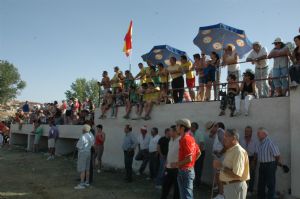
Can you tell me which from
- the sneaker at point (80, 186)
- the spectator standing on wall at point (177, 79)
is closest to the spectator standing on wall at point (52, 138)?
the sneaker at point (80, 186)

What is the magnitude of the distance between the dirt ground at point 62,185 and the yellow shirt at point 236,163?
373 centimetres

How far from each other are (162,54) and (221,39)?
10.8 feet

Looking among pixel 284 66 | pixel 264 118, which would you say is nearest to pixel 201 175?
pixel 264 118

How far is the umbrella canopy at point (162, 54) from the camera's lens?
46.7ft

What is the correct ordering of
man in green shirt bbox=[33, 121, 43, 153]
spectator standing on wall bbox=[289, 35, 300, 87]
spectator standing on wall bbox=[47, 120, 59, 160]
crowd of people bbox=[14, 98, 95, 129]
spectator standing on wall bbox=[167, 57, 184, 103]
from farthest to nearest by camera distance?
man in green shirt bbox=[33, 121, 43, 153], crowd of people bbox=[14, 98, 95, 129], spectator standing on wall bbox=[47, 120, 59, 160], spectator standing on wall bbox=[167, 57, 184, 103], spectator standing on wall bbox=[289, 35, 300, 87]

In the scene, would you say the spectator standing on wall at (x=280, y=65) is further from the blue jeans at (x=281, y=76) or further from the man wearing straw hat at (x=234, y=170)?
the man wearing straw hat at (x=234, y=170)

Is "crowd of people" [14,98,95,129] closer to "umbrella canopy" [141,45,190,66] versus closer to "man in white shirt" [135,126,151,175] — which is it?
"umbrella canopy" [141,45,190,66]

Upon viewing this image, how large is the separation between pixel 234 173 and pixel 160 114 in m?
7.20

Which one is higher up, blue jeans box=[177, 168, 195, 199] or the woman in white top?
the woman in white top

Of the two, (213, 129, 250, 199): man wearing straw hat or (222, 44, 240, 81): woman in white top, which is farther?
(222, 44, 240, 81): woman in white top

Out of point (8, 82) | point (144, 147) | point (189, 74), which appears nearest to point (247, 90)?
point (189, 74)

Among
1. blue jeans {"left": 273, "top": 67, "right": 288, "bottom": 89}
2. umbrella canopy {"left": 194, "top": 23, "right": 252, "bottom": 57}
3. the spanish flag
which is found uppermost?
the spanish flag

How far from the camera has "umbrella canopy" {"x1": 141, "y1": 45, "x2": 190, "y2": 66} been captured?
14.2 meters

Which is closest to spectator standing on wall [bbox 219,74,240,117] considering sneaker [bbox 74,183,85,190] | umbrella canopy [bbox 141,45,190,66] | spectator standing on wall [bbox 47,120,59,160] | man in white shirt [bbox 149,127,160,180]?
man in white shirt [bbox 149,127,160,180]
